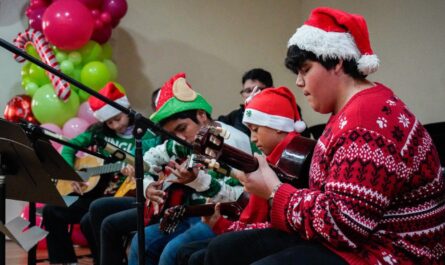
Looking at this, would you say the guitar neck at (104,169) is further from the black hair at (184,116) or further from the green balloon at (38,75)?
the green balloon at (38,75)

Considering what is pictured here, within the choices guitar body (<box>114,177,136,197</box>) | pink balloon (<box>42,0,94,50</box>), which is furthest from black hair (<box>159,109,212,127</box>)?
pink balloon (<box>42,0,94,50</box>)

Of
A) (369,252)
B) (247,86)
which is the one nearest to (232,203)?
(369,252)

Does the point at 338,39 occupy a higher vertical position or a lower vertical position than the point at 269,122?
higher

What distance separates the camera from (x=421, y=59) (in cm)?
404

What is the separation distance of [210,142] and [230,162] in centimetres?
8

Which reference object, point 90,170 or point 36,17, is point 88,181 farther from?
point 36,17

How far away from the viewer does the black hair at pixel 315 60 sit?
137 cm

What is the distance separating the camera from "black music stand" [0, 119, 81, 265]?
5.69 ft

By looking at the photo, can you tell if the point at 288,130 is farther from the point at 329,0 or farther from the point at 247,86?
the point at 329,0

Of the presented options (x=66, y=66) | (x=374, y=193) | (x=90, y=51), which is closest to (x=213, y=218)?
Answer: (x=374, y=193)

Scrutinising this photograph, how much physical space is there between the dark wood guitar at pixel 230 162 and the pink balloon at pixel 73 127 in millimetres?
2203

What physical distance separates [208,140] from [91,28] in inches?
117

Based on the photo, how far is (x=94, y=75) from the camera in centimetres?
414

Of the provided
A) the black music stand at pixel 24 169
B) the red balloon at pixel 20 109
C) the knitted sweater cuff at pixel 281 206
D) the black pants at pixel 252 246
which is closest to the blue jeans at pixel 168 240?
the black music stand at pixel 24 169
